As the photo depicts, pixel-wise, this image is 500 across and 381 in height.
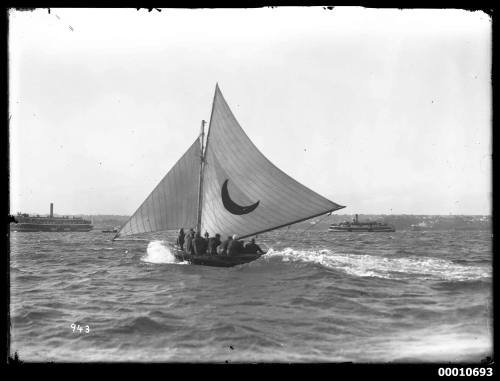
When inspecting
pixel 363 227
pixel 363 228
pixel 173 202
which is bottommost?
pixel 363 228

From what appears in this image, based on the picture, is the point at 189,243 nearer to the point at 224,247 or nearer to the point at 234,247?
the point at 224,247

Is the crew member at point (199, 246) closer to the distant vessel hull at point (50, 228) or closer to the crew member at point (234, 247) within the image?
the crew member at point (234, 247)

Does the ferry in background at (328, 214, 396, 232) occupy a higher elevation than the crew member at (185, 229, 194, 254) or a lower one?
lower

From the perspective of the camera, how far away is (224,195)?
22.0 metres

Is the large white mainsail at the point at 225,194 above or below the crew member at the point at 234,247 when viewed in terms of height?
above

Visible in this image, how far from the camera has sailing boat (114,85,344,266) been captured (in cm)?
2092

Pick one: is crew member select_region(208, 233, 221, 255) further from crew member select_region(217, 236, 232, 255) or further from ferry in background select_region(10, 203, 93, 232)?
ferry in background select_region(10, 203, 93, 232)

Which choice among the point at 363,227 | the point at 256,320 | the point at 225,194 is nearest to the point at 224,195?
the point at 225,194

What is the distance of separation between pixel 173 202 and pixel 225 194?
2.77 meters

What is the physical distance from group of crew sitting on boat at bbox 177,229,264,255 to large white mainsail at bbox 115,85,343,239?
58 centimetres

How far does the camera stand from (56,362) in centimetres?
841

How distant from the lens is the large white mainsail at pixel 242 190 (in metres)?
20.8
